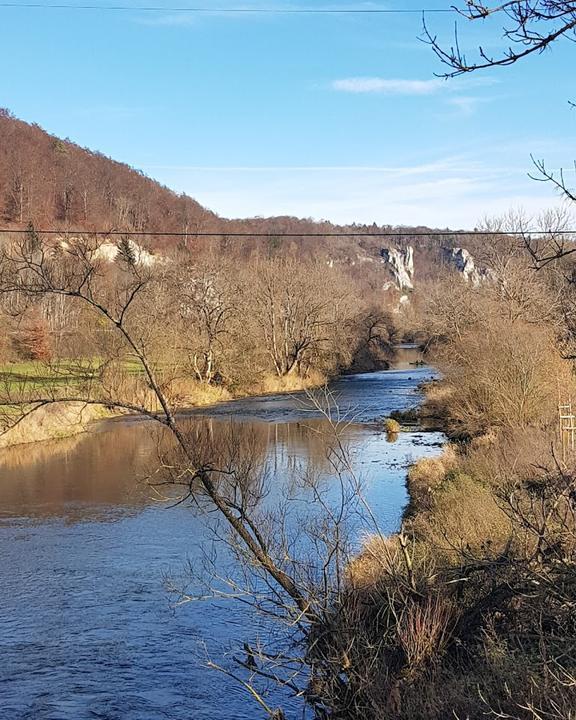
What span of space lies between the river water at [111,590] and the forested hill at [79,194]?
4881 cm

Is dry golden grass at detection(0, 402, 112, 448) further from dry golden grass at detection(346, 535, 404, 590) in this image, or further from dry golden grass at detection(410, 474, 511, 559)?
dry golden grass at detection(346, 535, 404, 590)

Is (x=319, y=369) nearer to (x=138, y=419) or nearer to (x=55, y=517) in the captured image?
(x=138, y=419)

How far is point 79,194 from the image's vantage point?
85.0 metres

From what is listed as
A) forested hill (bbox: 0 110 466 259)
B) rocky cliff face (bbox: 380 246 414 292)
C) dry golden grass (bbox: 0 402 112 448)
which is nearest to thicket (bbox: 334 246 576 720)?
dry golden grass (bbox: 0 402 112 448)

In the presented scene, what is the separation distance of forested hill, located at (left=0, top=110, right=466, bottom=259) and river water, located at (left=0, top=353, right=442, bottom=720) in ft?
160

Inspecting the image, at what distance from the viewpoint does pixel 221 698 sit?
957 centimetres

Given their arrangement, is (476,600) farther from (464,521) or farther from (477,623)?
(464,521)

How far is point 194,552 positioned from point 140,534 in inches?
70.8

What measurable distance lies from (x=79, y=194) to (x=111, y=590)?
7746cm

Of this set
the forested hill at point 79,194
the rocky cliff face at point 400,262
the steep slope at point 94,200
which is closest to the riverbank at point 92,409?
the steep slope at point 94,200

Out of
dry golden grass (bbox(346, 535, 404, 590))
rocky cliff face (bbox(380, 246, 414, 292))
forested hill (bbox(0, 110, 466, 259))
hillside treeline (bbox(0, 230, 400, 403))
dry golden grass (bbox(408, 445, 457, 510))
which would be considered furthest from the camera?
rocky cliff face (bbox(380, 246, 414, 292))

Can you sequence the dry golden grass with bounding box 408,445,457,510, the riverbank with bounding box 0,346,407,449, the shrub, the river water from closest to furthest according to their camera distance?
the river water
the dry golden grass with bounding box 408,445,457,510
the riverbank with bounding box 0,346,407,449
the shrub

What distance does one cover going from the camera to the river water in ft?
31.5

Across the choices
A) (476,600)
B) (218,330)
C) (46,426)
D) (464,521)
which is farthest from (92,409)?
(476,600)
